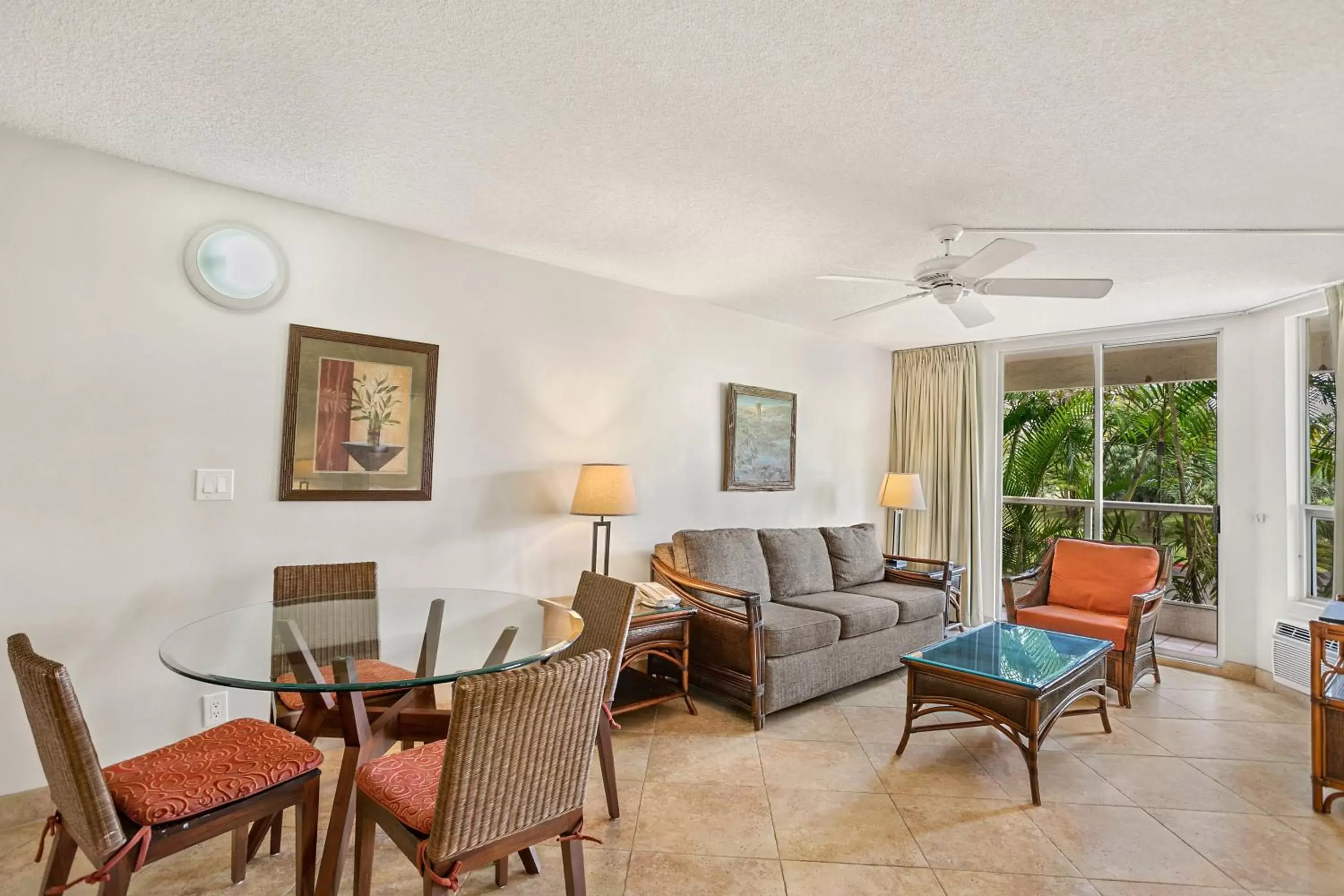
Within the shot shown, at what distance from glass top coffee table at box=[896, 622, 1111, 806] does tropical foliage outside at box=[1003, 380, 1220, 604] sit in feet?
6.40

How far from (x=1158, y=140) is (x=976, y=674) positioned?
2.05m

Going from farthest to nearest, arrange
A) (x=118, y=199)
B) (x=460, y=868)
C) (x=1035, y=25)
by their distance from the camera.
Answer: (x=118, y=199), (x=1035, y=25), (x=460, y=868)

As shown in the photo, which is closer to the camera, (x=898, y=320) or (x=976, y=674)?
(x=976, y=674)

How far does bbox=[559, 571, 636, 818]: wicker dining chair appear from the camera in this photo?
228cm

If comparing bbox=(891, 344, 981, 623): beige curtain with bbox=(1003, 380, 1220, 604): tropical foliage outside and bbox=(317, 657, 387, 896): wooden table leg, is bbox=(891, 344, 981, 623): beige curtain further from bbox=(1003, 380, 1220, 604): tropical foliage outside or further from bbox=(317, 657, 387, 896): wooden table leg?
bbox=(317, 657, 387, 896): wooden table leg

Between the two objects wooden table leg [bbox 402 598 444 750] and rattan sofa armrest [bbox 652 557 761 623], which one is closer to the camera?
wooden table leg [bbox 402 598 444 750]

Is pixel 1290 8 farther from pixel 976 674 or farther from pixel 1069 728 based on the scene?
pixel 1069 728

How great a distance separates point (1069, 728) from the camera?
3.38 m

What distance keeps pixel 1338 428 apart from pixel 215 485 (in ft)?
18.2

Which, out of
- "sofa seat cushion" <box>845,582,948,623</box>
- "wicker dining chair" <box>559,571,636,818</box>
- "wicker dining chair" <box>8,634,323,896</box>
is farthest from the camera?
"sofa seat cushion" <box>845,582,948,623</box>

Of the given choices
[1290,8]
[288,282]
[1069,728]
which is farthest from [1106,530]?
[288,282]

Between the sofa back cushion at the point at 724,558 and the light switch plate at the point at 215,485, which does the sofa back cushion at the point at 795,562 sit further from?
the light switch plate at the point at 215,485

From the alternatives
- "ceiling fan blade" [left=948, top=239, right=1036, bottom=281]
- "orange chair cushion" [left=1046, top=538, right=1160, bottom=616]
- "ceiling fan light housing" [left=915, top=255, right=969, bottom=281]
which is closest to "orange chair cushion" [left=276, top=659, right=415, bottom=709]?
"ceiling fan blade" [left=948, top=239, right=1036, bottom=281]

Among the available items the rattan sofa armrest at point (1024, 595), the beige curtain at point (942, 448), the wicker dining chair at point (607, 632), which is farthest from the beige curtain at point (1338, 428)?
the wicker dining chair at point (607, 632)
